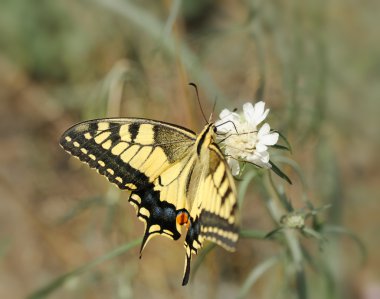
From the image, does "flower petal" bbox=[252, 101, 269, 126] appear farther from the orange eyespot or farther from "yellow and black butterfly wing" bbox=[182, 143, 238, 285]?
the orange eyespot

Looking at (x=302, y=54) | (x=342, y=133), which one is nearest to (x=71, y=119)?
(x=342, y=133)

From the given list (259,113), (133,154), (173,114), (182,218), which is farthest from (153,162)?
(173,114)

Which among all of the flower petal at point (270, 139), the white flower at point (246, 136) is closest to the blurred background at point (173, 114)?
the white flower at point (246, 136)

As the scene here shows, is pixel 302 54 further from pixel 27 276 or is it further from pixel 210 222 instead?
pixel 27 276

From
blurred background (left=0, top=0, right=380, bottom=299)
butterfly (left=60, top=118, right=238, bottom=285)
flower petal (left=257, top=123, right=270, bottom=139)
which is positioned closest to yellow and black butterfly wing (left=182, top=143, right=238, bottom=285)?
butterfly (left=60, top=118, right=238, bottom=285)

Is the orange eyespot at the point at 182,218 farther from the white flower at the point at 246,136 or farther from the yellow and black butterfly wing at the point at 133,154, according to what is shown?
the white flower at the point at 246,136

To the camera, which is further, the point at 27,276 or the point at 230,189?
the point at 27,276
